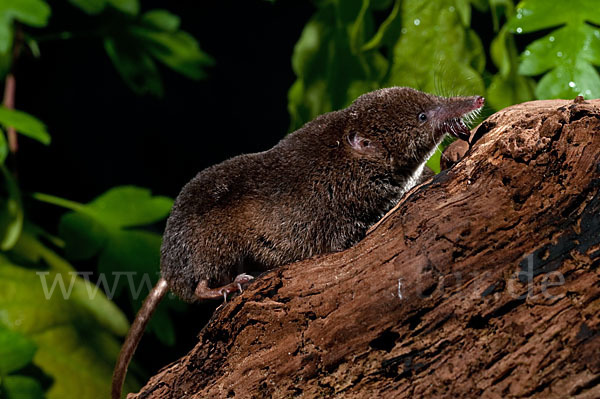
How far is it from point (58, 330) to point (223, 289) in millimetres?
1345

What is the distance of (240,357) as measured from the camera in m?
1.73

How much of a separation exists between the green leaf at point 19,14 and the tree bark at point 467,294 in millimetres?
1584

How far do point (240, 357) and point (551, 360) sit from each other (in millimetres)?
782

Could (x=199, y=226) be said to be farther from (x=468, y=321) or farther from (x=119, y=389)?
(x=468, y=321)

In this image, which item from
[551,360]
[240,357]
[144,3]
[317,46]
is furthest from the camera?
[144,3]

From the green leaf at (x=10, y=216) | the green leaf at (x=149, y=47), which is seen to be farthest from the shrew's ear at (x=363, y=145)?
the green leaf at (x=10, y=216)

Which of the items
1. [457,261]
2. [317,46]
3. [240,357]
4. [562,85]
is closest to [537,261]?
[457,261]

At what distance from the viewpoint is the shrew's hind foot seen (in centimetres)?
188

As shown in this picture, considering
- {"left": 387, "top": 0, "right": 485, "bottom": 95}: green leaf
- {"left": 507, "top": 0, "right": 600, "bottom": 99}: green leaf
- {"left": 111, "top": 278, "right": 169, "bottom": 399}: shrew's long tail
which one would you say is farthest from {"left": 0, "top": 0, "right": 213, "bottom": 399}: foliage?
{"left": 507, "top": 0, "right": 600, "bottom": 99}: green leaf

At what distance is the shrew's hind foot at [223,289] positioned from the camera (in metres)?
1.88

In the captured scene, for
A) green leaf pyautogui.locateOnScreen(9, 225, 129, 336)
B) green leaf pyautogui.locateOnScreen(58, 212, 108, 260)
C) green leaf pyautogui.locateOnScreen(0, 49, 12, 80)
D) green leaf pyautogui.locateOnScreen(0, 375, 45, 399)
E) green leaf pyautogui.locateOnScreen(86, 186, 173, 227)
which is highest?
green leaf pyautogui.locateOnScreen(0, 49, 12, 80)

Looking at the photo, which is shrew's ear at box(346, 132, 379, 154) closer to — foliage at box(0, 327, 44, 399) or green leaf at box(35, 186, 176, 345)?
green leaf at box(35, 186, 176, 345)

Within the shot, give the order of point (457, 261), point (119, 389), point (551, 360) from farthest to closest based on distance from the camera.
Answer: point (119, 389) → point (457, 261) → point (551, 360)

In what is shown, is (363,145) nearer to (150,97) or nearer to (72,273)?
(72,273)
